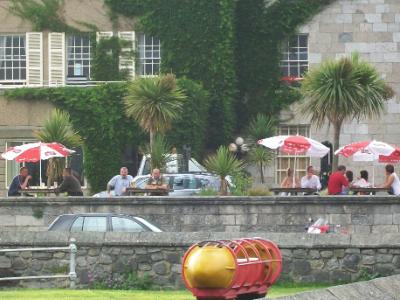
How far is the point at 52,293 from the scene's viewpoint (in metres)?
23.9

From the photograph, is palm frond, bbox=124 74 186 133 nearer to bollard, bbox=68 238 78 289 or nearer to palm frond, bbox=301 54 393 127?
palm frond, bbox=301 54 393 127

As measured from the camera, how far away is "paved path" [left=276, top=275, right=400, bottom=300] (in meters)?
17.6

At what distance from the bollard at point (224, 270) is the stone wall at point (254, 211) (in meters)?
18.1

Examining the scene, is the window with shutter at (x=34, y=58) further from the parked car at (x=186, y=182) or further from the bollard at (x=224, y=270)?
the bollard at (x=224, y=270)

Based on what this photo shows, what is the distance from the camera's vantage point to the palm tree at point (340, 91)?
4600 centimetres

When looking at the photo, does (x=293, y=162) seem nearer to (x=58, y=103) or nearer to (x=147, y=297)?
(x=58, y=103)

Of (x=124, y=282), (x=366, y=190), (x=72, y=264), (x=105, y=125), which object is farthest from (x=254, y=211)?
(x=105, y=125)

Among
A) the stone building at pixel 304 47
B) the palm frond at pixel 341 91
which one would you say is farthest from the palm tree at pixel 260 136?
the palm frond at pixel 341 91

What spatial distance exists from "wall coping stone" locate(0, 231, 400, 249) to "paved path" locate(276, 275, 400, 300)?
235 inches

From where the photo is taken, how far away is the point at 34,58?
2181 inches

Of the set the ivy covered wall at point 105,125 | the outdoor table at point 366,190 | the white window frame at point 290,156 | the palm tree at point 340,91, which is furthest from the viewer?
the white window frame at point 290,156

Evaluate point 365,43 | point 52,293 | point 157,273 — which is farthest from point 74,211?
point 365,43

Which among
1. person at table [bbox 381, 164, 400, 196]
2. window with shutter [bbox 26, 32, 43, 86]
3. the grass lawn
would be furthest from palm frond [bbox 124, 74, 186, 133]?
the grass lawn

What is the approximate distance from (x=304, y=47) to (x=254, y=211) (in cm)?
1827
